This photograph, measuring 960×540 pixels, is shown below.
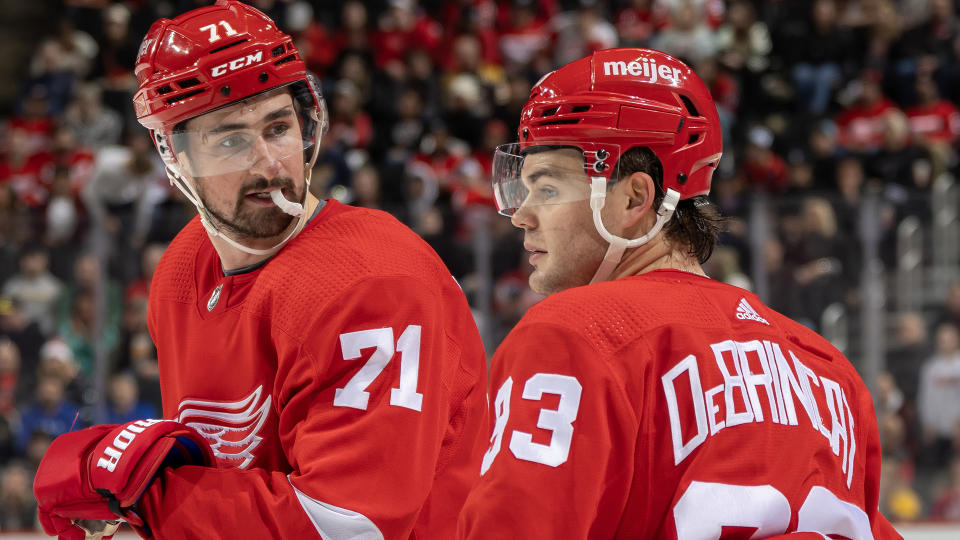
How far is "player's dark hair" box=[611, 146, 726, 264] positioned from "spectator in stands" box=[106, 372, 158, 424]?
4.82 m

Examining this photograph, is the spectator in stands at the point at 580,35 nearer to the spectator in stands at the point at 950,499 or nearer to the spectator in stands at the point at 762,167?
the spectator in stands at the point at 762,167

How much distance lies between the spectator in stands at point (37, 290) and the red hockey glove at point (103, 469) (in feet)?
15.2

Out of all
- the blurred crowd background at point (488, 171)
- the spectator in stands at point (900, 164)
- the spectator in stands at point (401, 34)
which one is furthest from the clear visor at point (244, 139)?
the spectator in stands at point (401, 34)

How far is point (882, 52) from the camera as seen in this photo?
33.2 feet

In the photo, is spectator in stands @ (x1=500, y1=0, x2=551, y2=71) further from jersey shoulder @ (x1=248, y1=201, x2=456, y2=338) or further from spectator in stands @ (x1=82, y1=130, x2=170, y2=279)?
jersey shoulder @ (x1=248, y1=201, x2=456, y2=338)

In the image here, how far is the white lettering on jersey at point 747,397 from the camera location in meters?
1.78

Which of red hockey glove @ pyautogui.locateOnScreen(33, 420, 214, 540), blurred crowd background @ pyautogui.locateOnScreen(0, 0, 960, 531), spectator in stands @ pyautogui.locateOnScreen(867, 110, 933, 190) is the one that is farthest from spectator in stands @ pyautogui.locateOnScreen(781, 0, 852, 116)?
red hockey glove @ pyautogui.locateOnScreen(33, 420, 214, 540)

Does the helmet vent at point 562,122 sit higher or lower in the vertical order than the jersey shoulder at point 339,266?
higher

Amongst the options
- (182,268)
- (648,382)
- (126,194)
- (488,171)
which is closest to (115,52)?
(126,194)

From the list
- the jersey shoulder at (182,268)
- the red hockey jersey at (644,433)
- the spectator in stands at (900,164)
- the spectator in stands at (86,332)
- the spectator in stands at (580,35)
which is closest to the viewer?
the red hockey jersey at (644,433)

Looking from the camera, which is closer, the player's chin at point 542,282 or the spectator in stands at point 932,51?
the player's chin at point 542,282

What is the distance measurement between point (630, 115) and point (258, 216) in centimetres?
79

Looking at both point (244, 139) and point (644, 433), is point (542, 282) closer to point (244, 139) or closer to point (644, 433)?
point (644, 433)

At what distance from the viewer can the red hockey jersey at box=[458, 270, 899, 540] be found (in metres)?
1.74
